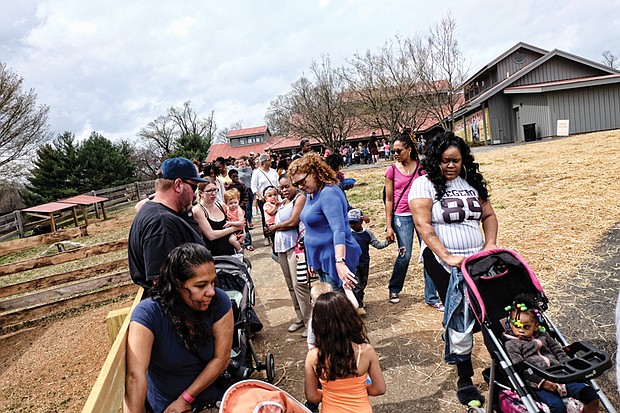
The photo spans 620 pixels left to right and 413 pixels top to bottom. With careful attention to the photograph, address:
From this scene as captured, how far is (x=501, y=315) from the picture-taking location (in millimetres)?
2754

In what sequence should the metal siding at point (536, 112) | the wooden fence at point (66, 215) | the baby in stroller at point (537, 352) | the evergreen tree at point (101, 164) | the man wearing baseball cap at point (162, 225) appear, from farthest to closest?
1. the evergreen tree at point (101, 164)
2. the metal siding at point (536, 112)
3. the wooden fence at point (66, 215)
4. the man wearing baseball cap at point (162, 225)
5. the baby in stroller at point (537, 352)

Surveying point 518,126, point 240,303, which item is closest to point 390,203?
point 240,303

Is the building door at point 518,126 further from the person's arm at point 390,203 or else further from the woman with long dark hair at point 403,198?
the person's arm at point 390,203

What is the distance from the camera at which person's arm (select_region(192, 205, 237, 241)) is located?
4.65m

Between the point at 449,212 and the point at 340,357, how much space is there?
139cm

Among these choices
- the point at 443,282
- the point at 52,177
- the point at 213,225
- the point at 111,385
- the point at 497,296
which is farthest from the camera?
the point at 52,177

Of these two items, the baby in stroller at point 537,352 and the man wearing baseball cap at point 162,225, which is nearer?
the baby in stroller at point 537,352

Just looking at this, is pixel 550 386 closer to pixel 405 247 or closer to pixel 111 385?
pixel 111 385

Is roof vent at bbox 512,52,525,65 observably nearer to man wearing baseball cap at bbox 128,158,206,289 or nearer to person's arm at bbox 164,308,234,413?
man wearing baseball cap at bbox 128,158,206,289

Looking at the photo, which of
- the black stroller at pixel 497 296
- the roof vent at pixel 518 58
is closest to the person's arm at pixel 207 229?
the black stroller at pixel 497 296

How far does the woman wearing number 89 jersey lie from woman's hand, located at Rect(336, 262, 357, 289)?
63 cm

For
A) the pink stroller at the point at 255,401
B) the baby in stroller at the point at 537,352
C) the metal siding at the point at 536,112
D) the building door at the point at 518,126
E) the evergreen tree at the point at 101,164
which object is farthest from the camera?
the evergreen tree at the point at 101,164

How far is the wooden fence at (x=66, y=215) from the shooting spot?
65.0 feet

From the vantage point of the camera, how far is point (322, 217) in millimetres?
3594
